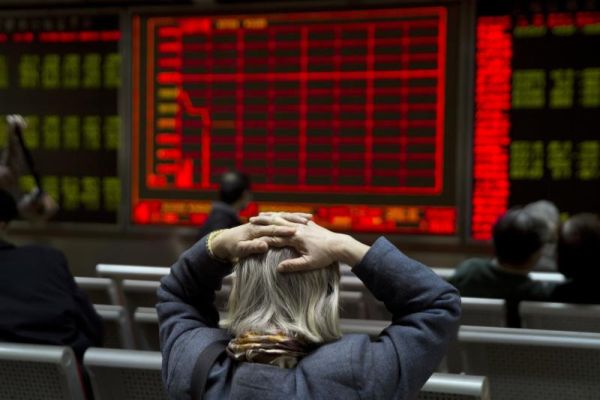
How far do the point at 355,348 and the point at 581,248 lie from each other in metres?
1.51

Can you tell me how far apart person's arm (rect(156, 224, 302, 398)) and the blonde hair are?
3cm

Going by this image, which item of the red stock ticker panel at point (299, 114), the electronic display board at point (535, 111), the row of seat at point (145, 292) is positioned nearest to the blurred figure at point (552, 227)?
the electronic display board at point (535, 111)

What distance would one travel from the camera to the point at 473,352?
1889 millimetres

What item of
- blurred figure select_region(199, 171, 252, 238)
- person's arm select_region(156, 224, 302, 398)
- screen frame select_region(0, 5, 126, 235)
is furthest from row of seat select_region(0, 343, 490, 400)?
screen frame select_region(0, 5, 126, 235)

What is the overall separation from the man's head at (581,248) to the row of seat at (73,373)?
4.63ft

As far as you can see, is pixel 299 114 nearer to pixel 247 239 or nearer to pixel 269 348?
pixel 247 239

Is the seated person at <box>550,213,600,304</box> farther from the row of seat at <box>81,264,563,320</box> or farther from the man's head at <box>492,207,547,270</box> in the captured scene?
the row of seat at <box>81,264,563,320</box>

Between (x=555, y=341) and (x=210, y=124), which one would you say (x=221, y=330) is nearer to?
(x=555, y=341)

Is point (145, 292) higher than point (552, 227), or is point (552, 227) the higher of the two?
point (552, 227)

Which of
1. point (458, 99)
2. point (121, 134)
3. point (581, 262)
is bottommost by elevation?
point (581, 262)

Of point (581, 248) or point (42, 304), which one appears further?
point (581, 248)

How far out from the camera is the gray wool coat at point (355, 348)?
3.59 ft

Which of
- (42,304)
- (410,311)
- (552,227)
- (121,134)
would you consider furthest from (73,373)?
(121,134)

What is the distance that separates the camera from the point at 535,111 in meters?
4.44
